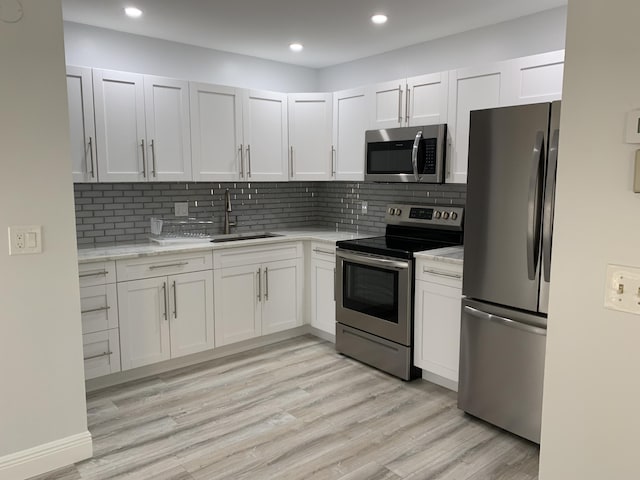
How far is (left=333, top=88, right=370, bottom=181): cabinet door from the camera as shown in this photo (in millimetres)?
4141

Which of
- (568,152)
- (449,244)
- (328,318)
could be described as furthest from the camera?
(328,318)

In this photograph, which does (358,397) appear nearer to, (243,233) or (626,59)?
(243,233)

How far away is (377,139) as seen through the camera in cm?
395

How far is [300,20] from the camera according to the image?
3.41 meters

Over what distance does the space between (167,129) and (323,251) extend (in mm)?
1640

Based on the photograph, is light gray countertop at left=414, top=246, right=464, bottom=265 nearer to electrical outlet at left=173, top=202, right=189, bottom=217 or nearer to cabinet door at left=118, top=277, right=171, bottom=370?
cabinet door at left=118, top=277, right=171, bottom=370

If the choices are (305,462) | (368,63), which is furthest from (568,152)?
(368,63)

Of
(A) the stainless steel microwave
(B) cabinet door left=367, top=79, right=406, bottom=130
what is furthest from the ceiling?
(A) the stainless steel microwave

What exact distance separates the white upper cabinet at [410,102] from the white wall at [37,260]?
2.41 m

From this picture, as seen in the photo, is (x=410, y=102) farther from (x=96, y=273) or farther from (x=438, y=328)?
(x=96, y=273)

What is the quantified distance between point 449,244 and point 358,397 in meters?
1.33

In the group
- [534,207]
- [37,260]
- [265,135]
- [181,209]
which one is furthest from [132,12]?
[534,207]

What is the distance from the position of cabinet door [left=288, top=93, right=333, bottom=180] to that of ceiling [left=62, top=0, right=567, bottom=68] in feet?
1.50

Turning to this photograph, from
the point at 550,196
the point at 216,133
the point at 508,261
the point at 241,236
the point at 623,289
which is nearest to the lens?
the point at 623,289
